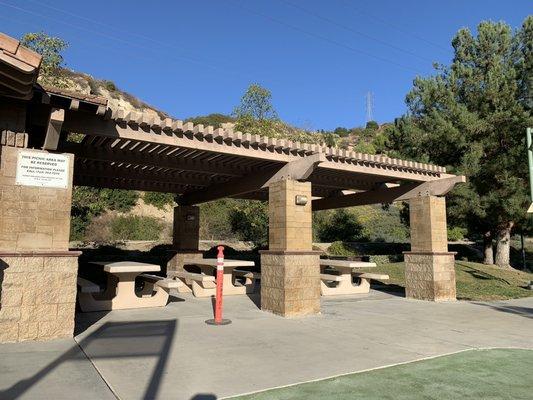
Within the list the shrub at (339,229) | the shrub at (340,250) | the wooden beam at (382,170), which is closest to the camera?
the wooden beam at (382,170)

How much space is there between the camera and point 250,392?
153 inches

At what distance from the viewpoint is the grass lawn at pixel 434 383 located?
148 inches

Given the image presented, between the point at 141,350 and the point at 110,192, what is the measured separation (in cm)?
2789

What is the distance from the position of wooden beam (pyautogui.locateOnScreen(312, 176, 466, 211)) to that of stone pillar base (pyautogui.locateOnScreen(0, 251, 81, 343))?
8.58 m

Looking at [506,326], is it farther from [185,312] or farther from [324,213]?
[324,213]

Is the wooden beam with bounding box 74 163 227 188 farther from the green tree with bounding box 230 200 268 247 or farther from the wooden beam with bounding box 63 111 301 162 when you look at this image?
the green tree with bounding box 230 200 268 247

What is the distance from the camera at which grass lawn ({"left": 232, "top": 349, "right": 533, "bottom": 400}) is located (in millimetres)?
3766

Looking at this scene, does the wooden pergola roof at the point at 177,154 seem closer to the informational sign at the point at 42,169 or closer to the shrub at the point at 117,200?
the informational sign at the point at 42,169

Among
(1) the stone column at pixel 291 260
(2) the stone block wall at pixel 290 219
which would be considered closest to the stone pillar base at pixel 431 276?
(1) the stone column at pixel 291 260

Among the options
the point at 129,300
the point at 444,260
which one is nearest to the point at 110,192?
the point at 129,300

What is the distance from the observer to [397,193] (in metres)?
11.9

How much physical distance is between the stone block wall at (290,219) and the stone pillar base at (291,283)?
21 cm

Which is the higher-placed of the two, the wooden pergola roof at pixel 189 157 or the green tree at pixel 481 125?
the green tree at pixel 481 125

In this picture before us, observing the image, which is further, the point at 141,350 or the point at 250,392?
the point at 141,350
